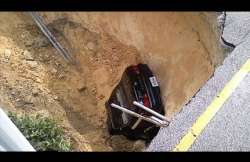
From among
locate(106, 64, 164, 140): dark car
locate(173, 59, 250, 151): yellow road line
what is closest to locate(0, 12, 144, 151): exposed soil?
locate(106, 64, 164, 140): dark car

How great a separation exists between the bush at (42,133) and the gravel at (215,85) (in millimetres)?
2199

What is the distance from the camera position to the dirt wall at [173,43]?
7598 millimetres

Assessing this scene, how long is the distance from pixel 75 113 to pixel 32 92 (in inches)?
39.7

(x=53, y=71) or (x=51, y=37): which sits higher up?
(x=51, y=37)

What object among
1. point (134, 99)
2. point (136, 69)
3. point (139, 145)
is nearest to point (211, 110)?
point (134, 99)

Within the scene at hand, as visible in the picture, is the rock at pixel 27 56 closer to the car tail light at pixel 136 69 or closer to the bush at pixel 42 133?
the car tail light at pixel 136 69

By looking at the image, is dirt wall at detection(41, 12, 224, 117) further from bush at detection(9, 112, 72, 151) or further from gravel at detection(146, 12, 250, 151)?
bush at detection(9, 112, 72, 151)

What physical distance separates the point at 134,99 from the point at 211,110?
3536 millimetres

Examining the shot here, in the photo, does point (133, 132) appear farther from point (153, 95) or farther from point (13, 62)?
point (13, 62)

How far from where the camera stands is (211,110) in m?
4.78

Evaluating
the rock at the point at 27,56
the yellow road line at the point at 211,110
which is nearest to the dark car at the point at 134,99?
the rock at the point at 27,56

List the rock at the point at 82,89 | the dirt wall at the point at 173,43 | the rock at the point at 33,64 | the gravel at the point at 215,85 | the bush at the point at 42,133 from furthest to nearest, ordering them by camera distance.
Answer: the rock at the point at 82,89
the rock at the point at 33,64
the dirt wall at the point at 173,43
the bush at the point at 42,133
the gravel at the point at 215,85

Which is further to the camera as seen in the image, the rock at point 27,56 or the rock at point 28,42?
the rock at point 28,42

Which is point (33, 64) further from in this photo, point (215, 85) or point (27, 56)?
point (215, 85)
